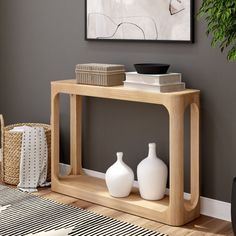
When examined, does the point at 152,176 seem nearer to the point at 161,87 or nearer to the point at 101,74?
the point at 161,87

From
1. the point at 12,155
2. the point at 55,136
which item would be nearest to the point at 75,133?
the point at 55,136

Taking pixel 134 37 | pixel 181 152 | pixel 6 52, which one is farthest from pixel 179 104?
pixel 6 52

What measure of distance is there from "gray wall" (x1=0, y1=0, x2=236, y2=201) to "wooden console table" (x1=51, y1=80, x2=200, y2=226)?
0.08m

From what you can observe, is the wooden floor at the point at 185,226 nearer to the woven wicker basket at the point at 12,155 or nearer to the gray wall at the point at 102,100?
the gray wall at the point at 102,100

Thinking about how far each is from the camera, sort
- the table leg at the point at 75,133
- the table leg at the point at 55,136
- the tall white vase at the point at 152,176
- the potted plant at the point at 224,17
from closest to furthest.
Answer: the potted plant at the point at 224,17 → the tall white vase at the point at 152,176 → the table leg at the point at 55,136 → the table leg at the point at 75,133

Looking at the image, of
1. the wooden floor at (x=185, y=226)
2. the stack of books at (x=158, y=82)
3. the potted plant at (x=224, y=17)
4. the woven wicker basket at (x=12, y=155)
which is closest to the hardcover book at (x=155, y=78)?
the stack of books at (x=158, y=82)

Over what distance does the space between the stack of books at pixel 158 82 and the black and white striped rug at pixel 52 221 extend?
2.36 ft

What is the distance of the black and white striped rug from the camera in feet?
8.12

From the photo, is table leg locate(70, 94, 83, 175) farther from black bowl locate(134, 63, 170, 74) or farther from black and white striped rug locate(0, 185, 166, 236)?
black bowl locate(134, 63, 170, 74)

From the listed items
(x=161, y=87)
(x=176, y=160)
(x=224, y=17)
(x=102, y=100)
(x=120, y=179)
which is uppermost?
(x=224, y=17)

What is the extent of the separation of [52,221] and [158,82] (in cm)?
91

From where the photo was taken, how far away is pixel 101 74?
2.81 m

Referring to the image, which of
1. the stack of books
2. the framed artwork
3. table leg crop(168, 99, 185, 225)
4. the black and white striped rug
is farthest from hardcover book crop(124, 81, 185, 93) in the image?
the black and white striped rug

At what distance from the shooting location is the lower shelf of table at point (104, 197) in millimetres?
2660
